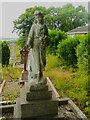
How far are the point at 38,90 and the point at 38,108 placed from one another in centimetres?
33

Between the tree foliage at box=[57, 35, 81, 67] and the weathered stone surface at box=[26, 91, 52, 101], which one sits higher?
the tree foliage at box=[57, 35, 81, 67]

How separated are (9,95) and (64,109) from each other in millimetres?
1781

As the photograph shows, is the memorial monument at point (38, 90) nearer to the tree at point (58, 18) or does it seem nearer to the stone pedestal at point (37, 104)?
the stone pedestal at point (37, 104)

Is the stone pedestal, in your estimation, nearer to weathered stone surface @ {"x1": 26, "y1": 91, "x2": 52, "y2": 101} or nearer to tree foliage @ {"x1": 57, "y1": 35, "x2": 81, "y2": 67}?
weathered stone surface @ {"x1": 26, "y1": 91, "x2": 52, "y2": 101}

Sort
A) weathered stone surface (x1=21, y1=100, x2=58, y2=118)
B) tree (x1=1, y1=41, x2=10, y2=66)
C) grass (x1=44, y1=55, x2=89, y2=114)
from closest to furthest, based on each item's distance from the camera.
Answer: weathered stone surface (x1=21, y1=100, x2=58, y2=118) → grass (x1=44, y1=55, x2=89, y2=114) → tree (x1=1, y1=41, x2=10, y2=66)

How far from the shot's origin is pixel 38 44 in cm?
422

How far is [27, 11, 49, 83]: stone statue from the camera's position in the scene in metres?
4.20

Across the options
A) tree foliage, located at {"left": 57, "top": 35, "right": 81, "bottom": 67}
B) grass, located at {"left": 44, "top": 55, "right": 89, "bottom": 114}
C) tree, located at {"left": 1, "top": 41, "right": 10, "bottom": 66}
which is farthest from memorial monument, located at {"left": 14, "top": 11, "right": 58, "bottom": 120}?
tree, located at {"left": 1, "top": 41, "right": 10, "bottom": 66}

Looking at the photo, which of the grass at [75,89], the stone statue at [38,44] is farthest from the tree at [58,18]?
the stone statue at [38,44]

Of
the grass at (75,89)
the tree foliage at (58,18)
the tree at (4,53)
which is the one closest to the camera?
the grass at (75,89)

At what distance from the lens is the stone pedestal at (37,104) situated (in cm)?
417

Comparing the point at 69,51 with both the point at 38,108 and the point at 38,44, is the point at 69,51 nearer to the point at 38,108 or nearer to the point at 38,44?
the point at 38,44

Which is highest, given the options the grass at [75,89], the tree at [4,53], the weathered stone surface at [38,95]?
the tree at [4,53]

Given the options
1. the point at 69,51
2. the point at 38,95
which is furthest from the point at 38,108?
the point at 69,51
